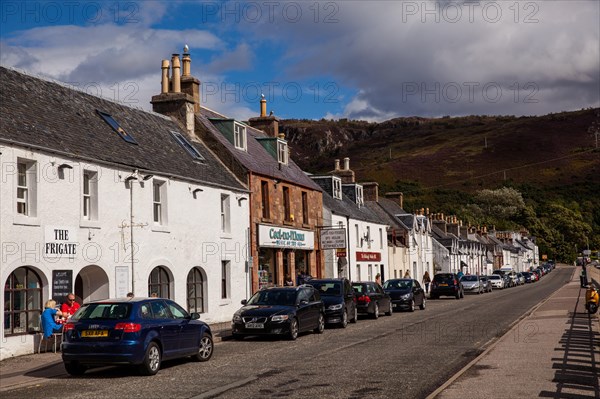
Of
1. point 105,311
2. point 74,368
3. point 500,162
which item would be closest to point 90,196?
point 105,311

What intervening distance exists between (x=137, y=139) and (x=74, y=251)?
6.74 m

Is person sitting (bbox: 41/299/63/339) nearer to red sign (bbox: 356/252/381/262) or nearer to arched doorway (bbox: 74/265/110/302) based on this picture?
arched doorway (bbox: 74/265/110/302)

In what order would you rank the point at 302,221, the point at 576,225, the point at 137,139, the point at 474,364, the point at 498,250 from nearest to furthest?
the point at 474,364 < the point at 137,139 < the point at 302,221 < the point at 498,250 < the point at 576,225

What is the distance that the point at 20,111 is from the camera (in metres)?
20.2

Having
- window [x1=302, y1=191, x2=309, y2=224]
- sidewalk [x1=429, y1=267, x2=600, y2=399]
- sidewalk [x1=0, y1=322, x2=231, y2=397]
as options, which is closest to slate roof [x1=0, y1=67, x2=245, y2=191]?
sidewalk [x1=0, y1=322, x2=231, y2=397]

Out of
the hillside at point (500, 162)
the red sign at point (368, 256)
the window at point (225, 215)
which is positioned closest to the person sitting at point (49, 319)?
the window at point (225, 215)

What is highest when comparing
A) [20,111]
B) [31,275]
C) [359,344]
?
[20,111]

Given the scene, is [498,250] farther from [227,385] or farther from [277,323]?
[227,385]

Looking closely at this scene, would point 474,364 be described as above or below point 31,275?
below

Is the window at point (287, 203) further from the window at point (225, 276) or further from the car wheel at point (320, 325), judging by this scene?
the car wheel at point (320, 325)

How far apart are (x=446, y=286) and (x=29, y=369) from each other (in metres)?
37.6

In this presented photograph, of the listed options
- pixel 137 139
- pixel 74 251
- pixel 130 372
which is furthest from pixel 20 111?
pixel 130 372

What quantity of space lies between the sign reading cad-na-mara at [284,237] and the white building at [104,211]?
1.58 m

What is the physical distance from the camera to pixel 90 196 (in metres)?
21.4
